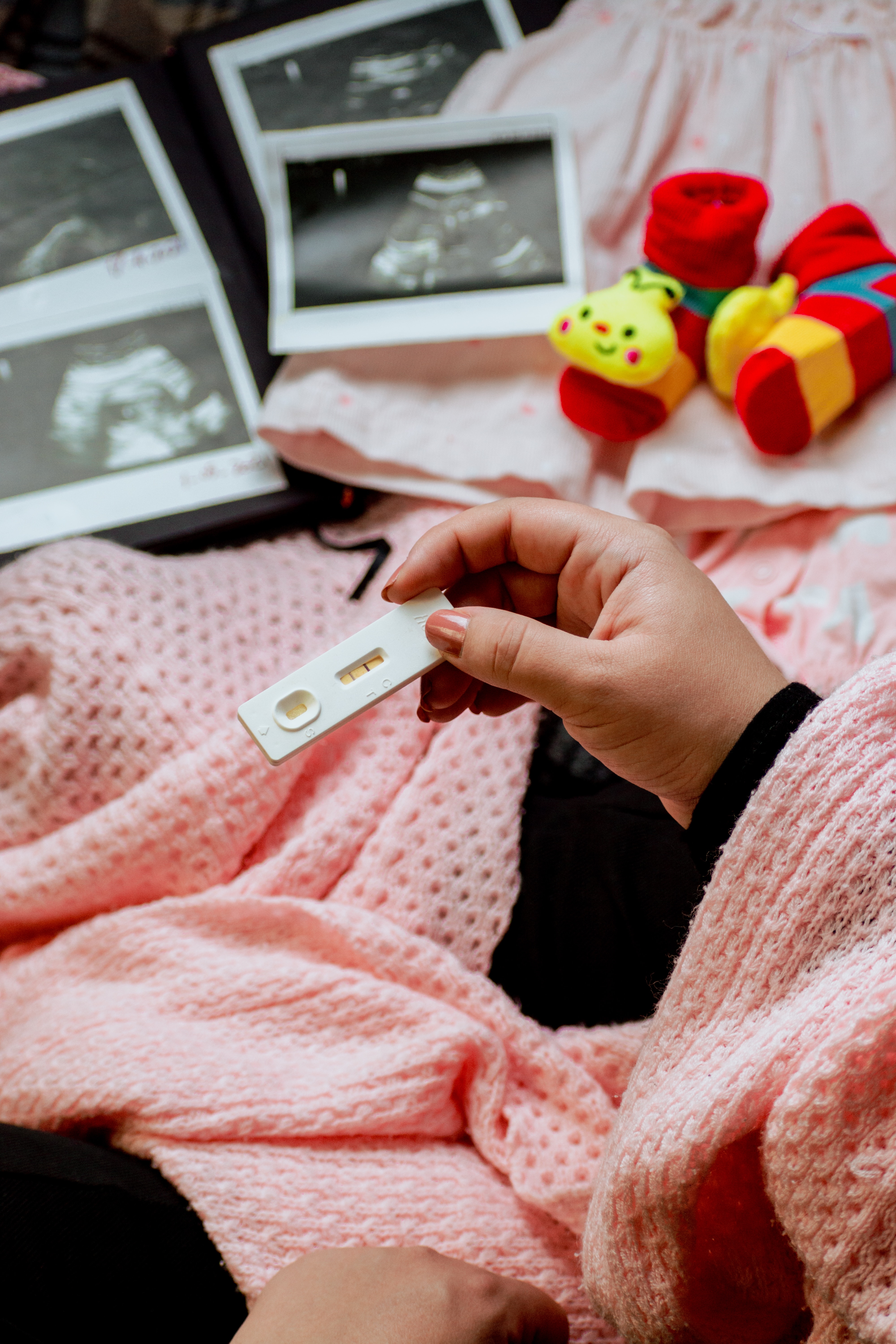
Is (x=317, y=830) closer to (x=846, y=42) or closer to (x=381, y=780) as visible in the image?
(x=381, y=780)

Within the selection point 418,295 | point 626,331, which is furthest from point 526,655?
point 418,295

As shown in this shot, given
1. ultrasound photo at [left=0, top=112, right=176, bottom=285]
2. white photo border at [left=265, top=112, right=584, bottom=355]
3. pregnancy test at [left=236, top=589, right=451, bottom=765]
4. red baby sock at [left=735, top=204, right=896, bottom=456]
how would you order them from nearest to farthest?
pregnancy test at [left=236, top=589, right=451, bottom=765] → red baby sock at [left=735, top=204, right=896, bottom=456] → white photo border at [left=265, top=112, right=584, bottom=355] → ultrasound photo at [left=0, top=112, right=176, bottom=285]

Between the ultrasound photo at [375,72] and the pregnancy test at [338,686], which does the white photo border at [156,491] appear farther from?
the pregnancy test at [338,686]

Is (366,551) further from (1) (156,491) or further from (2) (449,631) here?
(2) (449,631)

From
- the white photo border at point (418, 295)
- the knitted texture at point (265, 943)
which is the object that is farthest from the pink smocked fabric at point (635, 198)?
the knitted texture at point (265, 943)

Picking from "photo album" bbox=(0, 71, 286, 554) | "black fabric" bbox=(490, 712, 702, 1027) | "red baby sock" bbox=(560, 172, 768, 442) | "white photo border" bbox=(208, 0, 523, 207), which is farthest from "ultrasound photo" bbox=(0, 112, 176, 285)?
"black fabric" bbox=(490, 712, 702, 1027)

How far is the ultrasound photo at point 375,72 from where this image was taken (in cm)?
95

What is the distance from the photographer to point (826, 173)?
85 cm

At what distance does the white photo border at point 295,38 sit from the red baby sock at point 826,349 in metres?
0.45

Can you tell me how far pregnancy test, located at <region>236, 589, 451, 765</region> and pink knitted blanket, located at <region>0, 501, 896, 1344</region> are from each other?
150 mm

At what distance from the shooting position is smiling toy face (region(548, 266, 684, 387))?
0.73m

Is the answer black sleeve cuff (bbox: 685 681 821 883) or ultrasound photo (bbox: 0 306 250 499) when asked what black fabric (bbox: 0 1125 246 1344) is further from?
ultrasound photo (bbox: 0 306 250 499)

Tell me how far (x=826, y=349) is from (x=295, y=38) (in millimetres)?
652

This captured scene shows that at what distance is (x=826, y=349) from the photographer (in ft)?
2.31
